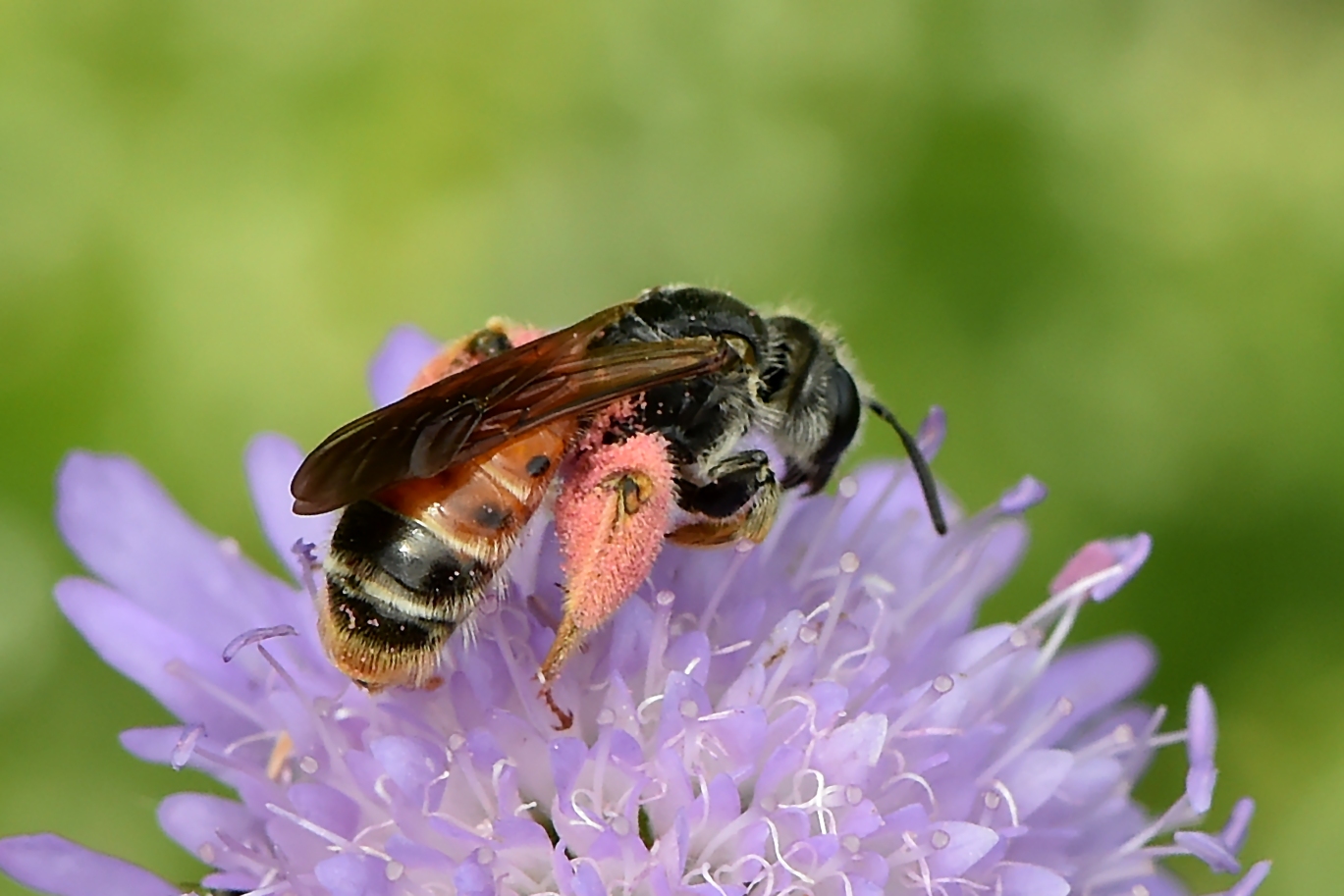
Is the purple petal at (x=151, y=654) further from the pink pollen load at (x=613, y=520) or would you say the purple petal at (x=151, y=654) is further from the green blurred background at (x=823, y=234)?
the green blurred background at (x=823, y=234)

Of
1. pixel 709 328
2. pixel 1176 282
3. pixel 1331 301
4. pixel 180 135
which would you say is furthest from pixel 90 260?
pixel 1331 301

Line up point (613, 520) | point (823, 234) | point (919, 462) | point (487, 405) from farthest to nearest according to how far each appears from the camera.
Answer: point (823, 234) < point (919, 462) < point (613, 520) < point (487, 405)

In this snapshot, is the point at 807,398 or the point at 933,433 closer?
the point at 807,398

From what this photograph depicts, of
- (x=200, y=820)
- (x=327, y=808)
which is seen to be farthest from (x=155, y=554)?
(x=327, y=808)

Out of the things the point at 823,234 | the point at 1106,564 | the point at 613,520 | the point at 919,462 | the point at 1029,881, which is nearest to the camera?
A: the point at 613,520

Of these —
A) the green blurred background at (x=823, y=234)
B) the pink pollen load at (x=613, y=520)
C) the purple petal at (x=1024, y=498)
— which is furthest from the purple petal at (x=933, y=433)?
the green blurred background at (x=823, y=234)

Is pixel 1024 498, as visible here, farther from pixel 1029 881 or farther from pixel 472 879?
pixel 472 879
